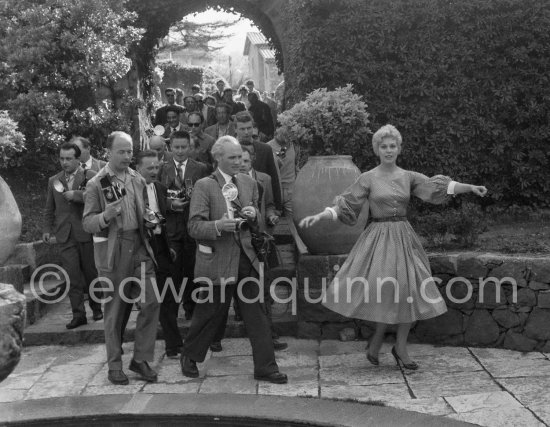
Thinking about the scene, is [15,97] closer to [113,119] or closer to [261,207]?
[113,119]

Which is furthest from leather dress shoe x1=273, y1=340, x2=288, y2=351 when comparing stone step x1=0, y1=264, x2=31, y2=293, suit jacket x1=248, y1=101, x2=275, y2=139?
suit jacket x1=248, y1=101, x2=275, y2=139

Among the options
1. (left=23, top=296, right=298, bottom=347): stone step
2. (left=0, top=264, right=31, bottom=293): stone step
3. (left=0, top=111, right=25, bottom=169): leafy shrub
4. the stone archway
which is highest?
the stone archway

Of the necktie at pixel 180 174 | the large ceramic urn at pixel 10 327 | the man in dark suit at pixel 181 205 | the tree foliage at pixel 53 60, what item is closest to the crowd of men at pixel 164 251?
the man in dark suit at pixel 181 205

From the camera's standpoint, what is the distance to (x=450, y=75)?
934 centimetres

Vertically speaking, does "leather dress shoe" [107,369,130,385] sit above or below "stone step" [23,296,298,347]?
below

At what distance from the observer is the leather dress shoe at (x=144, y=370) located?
6.13 m

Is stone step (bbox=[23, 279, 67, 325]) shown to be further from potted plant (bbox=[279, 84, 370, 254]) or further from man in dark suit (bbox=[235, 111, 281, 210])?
potted plant (bbox=[279, 84, 370, 254])

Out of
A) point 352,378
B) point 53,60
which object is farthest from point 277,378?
point 53,60

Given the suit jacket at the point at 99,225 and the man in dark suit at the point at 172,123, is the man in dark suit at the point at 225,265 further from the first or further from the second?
the man in dark suit at the point at 172,123

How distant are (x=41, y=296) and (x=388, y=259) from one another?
3724mm

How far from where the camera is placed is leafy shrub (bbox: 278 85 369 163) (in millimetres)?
7473

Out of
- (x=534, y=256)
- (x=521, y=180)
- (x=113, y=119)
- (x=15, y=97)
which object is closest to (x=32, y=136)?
(x=15, y=97)

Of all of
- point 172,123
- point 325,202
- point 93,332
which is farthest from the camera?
point 172,123

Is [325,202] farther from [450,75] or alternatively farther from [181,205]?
[450,75]
